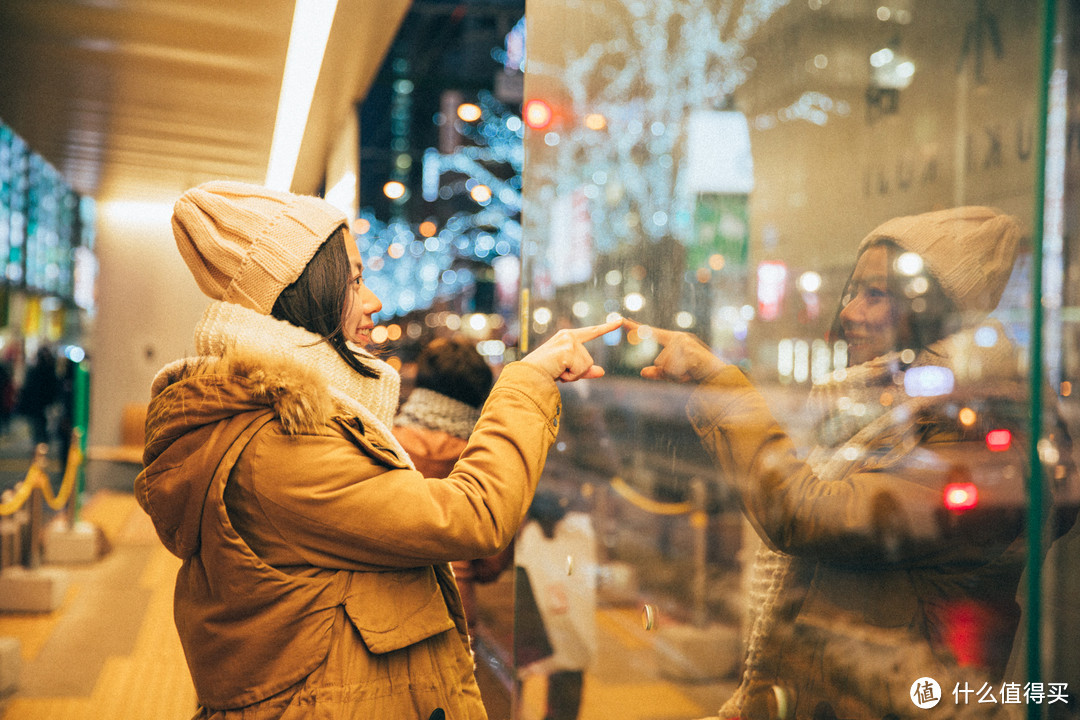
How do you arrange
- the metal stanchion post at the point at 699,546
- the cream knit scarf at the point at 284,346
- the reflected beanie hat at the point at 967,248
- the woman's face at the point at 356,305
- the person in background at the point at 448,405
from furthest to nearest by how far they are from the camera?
1. the person in background at the point at 448,405
2. the metal stanchion post at the point at 699,546
3. the woman's face at the point at 356,305
4. the cream knit scarf at the point at 284,346
5. the reflected beanie hat at the point at 967,248

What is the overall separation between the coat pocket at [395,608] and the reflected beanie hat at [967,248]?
2.46 feet

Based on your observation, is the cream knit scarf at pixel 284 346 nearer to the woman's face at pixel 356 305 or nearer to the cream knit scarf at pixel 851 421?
the woman's face at pixel 356 305

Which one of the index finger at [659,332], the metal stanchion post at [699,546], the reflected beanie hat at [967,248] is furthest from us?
the metal stanchion post at [699,546]

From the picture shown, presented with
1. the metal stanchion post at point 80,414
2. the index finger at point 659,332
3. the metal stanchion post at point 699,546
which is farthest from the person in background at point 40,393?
the index finger at point 659,332

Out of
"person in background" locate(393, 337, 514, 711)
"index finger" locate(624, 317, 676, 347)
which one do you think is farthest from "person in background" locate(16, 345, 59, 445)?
"index finger" locate(624, 317, 676, 347)

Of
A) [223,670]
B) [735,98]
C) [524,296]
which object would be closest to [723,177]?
[735,98]

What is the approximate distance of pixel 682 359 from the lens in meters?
1.23

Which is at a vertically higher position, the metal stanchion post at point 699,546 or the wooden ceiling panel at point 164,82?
the wooden ceiling panel at point 164,82

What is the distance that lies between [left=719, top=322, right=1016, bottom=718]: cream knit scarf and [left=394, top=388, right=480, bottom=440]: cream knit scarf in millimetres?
1224

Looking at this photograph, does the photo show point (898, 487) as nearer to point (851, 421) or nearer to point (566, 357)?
point (851, 421)

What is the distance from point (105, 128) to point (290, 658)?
399cm

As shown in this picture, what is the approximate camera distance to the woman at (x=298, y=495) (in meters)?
0.96

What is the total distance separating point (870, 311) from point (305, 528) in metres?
0.75

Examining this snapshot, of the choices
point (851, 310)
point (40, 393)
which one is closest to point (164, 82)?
point (851, 310)
